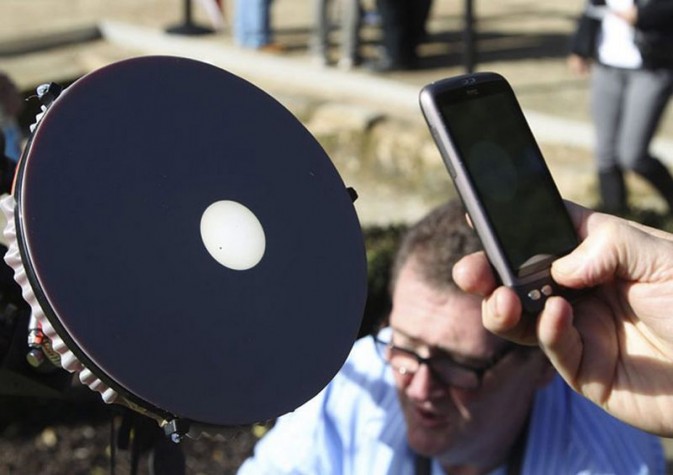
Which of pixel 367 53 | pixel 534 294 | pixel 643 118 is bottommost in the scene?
pixel 367 53

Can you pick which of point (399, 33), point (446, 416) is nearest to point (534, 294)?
point (446, 416)

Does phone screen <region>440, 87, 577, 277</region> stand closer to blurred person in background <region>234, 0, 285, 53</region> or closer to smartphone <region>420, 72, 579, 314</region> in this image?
smartphone <region>420, 72, 579, 314</region>

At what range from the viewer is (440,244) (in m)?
2.14

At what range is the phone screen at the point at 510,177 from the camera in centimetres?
134

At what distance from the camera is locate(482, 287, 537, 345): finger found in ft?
4.25

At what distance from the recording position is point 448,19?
8516 mm

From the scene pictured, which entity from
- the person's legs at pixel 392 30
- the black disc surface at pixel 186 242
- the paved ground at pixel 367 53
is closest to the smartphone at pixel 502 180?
the black disc surface at pixel 186 242

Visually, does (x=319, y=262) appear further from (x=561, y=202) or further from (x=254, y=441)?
(x=254, y=441)

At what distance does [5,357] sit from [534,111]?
5.26 meters

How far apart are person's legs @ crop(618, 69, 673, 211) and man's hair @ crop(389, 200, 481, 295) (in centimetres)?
262

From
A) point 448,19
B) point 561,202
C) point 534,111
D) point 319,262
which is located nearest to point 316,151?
point 319,262

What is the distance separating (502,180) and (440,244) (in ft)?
2.52

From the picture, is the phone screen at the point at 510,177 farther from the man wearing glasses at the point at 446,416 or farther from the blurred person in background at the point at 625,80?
the blurred person in background at the point at 625,80

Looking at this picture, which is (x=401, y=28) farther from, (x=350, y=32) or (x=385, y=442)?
(x=385, y=442)
